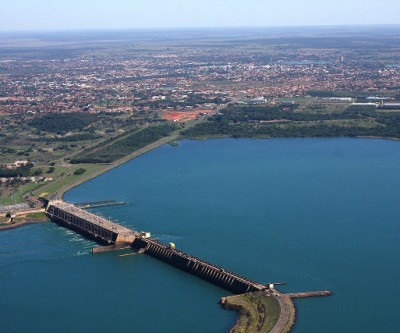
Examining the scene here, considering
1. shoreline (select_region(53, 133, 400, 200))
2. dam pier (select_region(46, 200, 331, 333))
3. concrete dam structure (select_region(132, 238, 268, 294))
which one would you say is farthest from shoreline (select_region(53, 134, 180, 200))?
concrete dam structure (select_region(132, 238, 268, 294))

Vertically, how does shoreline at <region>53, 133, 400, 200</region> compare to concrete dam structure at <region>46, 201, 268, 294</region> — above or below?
below

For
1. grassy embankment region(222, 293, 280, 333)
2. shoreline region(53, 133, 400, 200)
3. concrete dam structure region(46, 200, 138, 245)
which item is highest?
grassy embankment region(222, 293, 280, 333)

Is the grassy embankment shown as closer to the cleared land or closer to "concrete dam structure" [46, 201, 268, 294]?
the cleared land

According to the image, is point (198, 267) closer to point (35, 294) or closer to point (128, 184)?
point (35, 294)

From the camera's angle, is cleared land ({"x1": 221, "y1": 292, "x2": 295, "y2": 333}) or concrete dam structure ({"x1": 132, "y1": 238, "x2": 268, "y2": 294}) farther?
concrete dam structure ({"x1": 132, "y1": 238, "x2": 268, "y2": 294})

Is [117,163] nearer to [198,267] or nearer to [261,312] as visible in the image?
[198,267]

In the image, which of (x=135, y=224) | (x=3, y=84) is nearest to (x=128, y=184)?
(x=135, y=224)

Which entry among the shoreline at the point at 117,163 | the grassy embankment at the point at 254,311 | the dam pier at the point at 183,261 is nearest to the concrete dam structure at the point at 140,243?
the dam pier at the point at 183,261

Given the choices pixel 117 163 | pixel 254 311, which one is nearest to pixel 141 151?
pixel 117 163

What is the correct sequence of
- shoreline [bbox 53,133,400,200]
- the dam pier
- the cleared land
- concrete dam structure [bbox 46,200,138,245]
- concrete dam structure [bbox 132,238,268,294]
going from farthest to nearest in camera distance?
1. shoreline [bbox 53,133,400,200]
2. concrete dam structure [bbox 46,200,138,245]
3. concrete dam structure [bbox 132,238,268,294]
4. the dam pier
5. the cleared land
